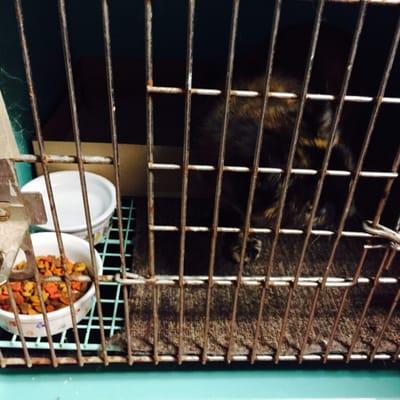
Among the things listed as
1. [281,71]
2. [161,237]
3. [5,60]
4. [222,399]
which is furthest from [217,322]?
[5,60]

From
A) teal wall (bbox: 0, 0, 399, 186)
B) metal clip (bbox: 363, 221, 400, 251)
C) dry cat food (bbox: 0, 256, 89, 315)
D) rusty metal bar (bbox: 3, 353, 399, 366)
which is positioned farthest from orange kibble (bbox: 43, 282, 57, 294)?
metal clip (bbox: 363, 221, 400, 251)

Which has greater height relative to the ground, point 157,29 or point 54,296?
point 157,29

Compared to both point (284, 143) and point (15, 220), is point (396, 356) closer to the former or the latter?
point (284, 143)

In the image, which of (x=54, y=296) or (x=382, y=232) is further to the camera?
(x=54, y=296)

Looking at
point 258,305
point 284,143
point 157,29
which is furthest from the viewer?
point 157,29

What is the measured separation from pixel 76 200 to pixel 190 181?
215mm

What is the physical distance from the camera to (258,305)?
2.45 feet

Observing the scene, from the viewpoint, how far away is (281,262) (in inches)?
33.0

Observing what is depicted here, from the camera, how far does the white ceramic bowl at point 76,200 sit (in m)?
0.83

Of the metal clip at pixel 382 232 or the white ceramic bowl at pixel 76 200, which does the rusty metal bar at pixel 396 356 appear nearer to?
the metal clip at pixel 382 232

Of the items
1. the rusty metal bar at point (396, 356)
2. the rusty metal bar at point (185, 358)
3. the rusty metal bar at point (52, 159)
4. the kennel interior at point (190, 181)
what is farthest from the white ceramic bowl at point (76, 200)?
the rusty metal bar at point (396, 356)

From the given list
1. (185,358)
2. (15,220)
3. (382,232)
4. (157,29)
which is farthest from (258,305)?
(157,29)

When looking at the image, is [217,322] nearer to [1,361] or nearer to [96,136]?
[1,361]

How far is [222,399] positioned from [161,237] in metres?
0.31
